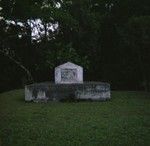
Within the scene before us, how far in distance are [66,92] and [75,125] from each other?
7.59m

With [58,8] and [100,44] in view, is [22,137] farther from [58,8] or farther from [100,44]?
[100,44]

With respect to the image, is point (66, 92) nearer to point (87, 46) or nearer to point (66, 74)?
point (66, 74)

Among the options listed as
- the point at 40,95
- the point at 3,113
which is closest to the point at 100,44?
the point at 40,95

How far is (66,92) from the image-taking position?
19.4 m

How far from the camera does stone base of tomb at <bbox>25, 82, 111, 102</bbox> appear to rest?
758 inches

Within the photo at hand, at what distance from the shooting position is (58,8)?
Result: 27.2 metres

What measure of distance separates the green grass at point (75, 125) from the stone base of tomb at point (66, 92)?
6.08 feet

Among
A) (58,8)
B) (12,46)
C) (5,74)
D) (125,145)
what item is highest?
(58,8)

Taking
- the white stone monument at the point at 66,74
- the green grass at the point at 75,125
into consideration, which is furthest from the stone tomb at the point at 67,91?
the green grass at the point at 75,125

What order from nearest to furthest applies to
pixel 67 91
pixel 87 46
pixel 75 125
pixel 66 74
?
1. pixel 75 125
2. pixel 67 91
3. pixel 66 74
4. pixel 87 46

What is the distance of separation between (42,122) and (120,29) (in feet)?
54.3

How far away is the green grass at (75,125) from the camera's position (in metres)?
9.55

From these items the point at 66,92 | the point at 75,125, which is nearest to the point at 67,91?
the point at 66,92

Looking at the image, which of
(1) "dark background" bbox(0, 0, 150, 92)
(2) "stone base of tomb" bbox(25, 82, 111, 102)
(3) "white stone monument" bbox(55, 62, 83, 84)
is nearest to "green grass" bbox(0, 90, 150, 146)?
(2) "stone base of tomb" bbox(25, 82, 111, 102)
